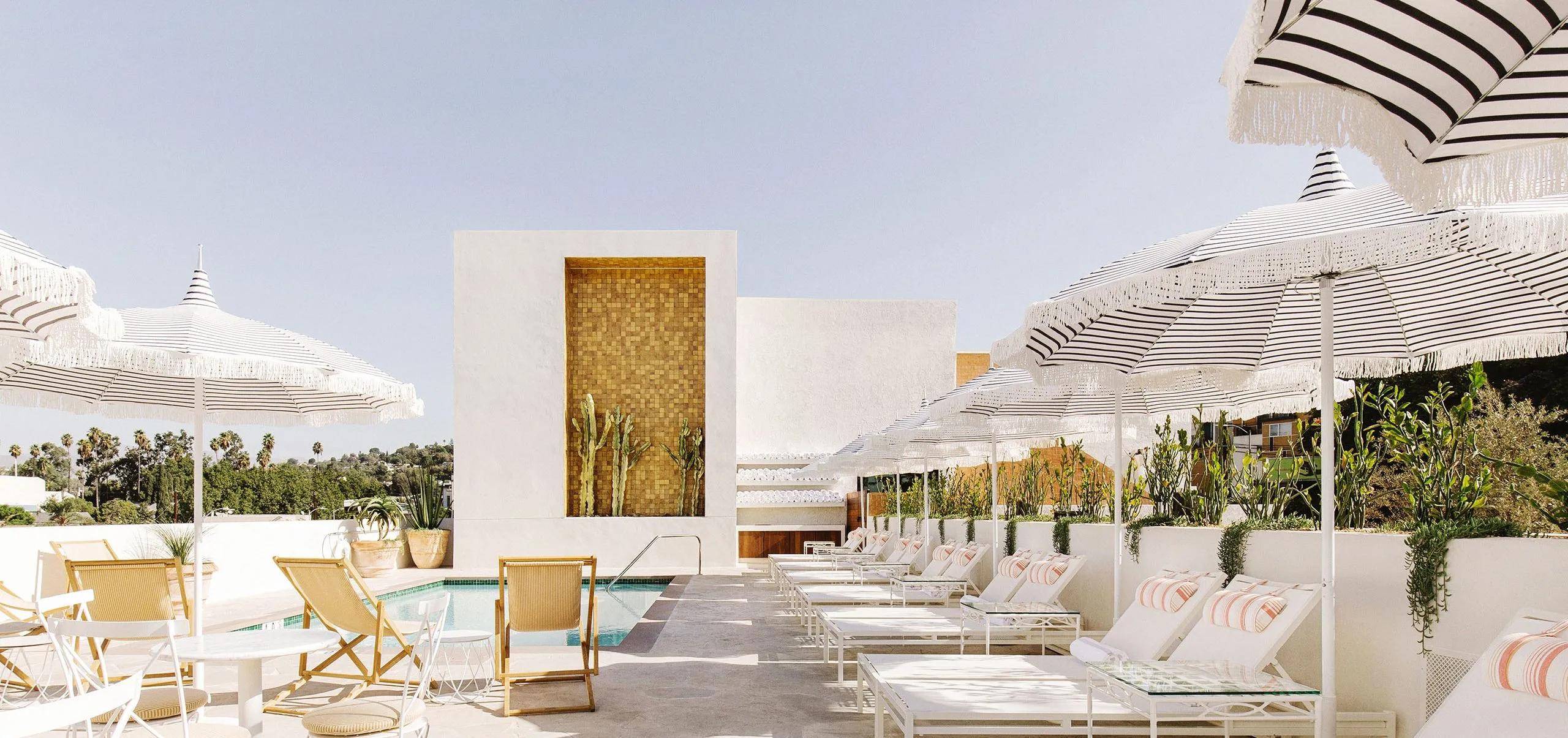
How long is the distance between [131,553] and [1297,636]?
10884mm

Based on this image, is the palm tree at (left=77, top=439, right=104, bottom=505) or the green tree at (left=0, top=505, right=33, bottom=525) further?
the palm tree at (left=77, top=439, right=104, bottom=505)

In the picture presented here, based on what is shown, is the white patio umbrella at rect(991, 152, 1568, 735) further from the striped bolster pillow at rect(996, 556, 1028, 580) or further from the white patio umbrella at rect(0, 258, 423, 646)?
the white patio umbrella at rect(0, 258, 423, 646)

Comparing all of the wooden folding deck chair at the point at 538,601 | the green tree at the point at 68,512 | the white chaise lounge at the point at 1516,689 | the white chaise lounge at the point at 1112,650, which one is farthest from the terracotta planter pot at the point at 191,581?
the white chaise lounge at the point at 1516,689

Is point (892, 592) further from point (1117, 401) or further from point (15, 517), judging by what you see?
point (15, 517)

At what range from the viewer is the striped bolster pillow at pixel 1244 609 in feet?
14.2

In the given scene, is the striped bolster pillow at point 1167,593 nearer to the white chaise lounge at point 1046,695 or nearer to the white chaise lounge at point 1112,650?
the white chaise lounge at point 1112,650

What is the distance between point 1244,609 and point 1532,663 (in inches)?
59.4

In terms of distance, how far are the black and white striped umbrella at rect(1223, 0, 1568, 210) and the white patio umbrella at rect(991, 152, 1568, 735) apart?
761 millimetres

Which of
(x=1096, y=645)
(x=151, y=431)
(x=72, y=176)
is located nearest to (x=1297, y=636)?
(x=1096, y=645)

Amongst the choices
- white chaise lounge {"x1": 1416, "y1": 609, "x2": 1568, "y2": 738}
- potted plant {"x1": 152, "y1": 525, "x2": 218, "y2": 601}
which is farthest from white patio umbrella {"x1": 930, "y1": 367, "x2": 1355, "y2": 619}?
potted plant {"x1": 152, "y1": 525, "x2": 218, "y2": 601}

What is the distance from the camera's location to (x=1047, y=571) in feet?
23.4

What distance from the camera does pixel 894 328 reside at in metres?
22.4

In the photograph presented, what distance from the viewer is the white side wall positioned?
31.4 feet

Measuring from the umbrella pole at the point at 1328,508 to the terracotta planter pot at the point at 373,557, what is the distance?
1368cm
